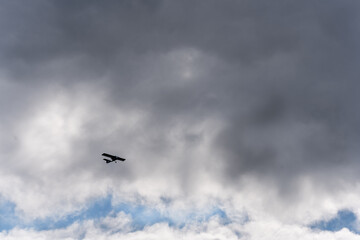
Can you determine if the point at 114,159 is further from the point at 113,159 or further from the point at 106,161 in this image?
the point at 106,161

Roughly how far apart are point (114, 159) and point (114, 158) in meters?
0.45

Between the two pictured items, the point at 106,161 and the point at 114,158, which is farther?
the point at 106,161

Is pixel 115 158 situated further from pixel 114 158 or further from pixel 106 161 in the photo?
pixel 106 161

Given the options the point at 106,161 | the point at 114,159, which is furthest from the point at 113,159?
the point at 106,161

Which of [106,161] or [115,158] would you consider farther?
[106,161]

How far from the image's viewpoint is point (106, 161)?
132m

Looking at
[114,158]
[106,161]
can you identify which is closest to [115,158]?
[114,158]

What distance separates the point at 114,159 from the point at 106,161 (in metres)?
10.6

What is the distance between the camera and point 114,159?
4835 inches

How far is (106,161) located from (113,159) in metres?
10.2

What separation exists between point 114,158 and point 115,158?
42 centimetres

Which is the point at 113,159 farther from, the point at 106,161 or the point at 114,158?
the point at 106,161

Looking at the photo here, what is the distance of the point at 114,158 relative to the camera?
403 feet

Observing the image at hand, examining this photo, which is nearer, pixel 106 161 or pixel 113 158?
pixel 113 158
